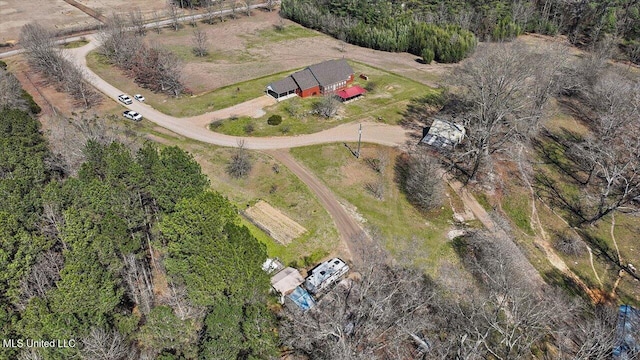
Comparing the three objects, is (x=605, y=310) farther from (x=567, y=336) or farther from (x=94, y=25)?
(x=94, y=25)

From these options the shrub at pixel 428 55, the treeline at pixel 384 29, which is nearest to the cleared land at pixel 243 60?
the shrub at pixel 428 55

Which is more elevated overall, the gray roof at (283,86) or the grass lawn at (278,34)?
the grass lawn at (278,34)

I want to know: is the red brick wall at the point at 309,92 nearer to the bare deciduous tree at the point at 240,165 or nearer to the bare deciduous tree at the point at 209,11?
the bare deciduous tree at the point at 240,165

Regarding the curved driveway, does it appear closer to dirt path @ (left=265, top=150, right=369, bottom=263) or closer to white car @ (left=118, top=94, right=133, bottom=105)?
white car @ (left=118, top=94, right=133, bottom=105)

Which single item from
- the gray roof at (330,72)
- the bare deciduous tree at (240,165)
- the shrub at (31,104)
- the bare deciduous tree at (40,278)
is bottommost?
the bare deciduous tree at (240,165)

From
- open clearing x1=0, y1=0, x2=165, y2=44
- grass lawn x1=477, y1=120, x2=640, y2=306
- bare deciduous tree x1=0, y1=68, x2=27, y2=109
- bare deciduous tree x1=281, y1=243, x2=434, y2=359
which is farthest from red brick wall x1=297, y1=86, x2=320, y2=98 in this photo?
open clearing x1=0, y1=0, x2=165, y2=44

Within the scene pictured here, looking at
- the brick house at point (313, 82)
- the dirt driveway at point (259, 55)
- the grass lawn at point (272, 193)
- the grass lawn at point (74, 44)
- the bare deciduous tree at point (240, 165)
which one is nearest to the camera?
the grass lawn at point (272, 193)
